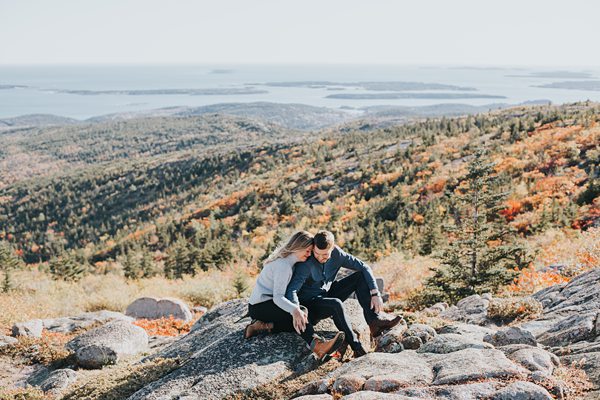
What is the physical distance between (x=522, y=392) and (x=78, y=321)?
10.7 metres

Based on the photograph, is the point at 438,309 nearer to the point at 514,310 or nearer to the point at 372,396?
the point at 514,310

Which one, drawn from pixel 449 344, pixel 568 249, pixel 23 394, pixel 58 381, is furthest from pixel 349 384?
pixel 568 249

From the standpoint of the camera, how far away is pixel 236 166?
7731 cm

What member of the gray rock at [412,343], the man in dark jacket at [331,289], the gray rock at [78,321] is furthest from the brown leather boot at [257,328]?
the gray rock at [78,321]

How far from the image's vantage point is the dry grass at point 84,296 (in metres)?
12.5

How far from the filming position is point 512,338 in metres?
5.83

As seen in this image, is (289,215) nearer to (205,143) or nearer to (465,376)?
(465,376)

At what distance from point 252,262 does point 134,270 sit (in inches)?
228

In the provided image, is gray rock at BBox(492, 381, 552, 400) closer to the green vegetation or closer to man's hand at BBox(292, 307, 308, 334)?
man's hand at BBox(292, 307, 308, 334)

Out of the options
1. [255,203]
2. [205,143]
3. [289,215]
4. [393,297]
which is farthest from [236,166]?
[205,143]

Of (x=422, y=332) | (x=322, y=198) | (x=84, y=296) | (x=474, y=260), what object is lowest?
(x=322, y=198)

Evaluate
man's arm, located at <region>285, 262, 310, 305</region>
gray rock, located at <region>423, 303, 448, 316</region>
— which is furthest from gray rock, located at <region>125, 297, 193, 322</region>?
man's arm, located at <region>285, 262, 310, 305</region>

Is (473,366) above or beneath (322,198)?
above

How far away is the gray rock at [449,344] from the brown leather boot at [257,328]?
2.06m
